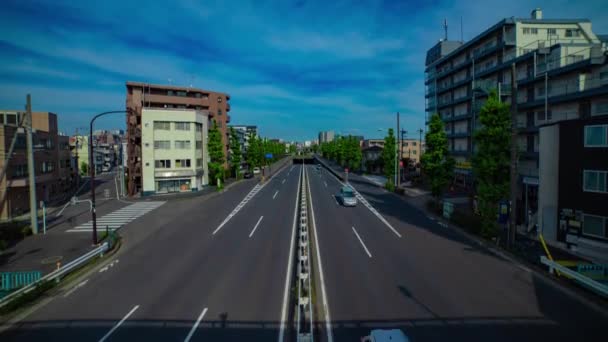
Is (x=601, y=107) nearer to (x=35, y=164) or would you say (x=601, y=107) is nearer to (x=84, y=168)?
(x=35, y=164)

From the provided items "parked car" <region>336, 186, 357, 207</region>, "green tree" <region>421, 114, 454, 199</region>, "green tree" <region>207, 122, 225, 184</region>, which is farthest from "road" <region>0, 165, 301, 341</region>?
"green tree" <region>207, 122, 225, 184</region>

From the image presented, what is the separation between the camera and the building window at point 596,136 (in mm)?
15898

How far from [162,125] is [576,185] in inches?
1667

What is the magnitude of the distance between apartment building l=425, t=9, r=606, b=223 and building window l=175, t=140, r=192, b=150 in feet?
126

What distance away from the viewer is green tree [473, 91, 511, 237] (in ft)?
58.7

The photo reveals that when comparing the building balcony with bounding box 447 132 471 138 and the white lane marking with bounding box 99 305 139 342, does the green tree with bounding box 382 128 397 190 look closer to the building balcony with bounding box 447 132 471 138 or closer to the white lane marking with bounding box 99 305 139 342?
the building balcony with bounding box 447 132 471 138

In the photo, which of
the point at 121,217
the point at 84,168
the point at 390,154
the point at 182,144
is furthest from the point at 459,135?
the point at 84,168

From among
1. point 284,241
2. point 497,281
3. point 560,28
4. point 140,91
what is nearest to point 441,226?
point 497,281

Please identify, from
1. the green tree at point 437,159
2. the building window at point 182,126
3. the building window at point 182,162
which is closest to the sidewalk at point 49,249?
the building window at point 182,162

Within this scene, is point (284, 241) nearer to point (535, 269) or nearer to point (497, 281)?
point (497, 281)

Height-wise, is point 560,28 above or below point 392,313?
above

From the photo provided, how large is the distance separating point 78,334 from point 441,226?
71.1 feet

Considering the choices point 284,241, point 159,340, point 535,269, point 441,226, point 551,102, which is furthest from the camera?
point 551,102

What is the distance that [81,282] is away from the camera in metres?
12.9
